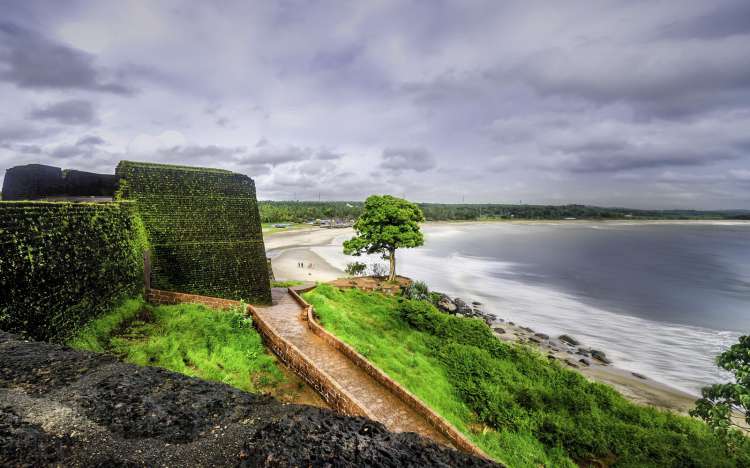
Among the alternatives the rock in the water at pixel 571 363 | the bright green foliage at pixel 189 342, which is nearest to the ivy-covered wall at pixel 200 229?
the bright green foliage at pixel 189 342

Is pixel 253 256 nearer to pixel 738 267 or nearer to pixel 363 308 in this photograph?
pixel 363 308

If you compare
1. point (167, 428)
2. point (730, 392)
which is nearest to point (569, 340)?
point (730, 392)

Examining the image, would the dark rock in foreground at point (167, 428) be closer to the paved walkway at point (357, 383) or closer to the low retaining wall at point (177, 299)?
the paved walkway at point (357, 383)

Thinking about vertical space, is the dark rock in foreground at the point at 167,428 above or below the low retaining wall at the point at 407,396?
above

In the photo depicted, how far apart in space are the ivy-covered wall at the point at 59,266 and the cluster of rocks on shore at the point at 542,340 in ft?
65.6

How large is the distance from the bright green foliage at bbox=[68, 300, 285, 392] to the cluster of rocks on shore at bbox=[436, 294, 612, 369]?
1588 centimetres

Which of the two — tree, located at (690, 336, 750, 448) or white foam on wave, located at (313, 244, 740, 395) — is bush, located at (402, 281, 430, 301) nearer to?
white foam on wave, located at (313, 244, 740, 395)

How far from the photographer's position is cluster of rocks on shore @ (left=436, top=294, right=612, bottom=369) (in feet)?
64.1

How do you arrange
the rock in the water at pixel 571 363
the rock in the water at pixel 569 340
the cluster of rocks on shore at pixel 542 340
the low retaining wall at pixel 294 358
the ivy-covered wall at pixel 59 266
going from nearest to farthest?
the ivy-covered wall at pixel 59 266, the low retaining wall at pixel 294 358, the rock in the water at pixel 571 363, the cluster of rocks on shore at pixel 542 340, the rock in the water at pixel 569 340

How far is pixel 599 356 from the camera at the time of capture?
2005 cm

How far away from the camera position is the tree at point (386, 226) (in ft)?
88.2

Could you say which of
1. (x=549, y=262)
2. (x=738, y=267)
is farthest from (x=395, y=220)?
(x=738, y=267)

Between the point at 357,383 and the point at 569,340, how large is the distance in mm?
18769

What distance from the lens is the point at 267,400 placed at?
10.9 ft
